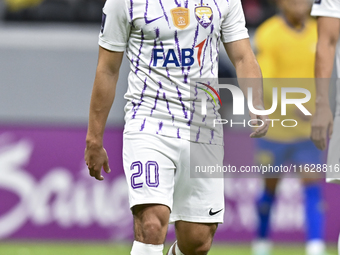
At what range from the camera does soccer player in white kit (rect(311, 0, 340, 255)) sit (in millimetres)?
3576

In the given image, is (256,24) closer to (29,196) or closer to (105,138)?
(105,138)

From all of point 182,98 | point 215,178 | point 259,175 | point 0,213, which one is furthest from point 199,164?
point 0,213

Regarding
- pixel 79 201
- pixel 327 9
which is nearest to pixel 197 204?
pixel 327 9

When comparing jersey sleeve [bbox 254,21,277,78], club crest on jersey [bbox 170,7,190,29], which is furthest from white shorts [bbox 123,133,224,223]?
jersey sleeve [bbox 254,21,277,78]

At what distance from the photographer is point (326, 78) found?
3617 millimetres

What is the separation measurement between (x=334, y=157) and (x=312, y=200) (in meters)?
1.98

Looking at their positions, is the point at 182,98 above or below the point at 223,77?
above

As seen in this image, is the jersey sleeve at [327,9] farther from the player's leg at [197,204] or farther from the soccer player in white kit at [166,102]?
the player's leg at [197,204]

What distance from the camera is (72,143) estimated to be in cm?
681

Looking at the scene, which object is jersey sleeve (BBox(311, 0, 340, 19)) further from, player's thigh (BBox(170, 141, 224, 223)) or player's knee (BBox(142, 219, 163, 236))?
player's knee (BBox(142, 219, 163, 236))

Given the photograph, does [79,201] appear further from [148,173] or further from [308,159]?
[148,173]

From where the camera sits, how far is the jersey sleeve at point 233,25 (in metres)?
3.54

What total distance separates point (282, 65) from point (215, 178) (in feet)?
8.37

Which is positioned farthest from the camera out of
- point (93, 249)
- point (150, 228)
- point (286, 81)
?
point (93, 249)
